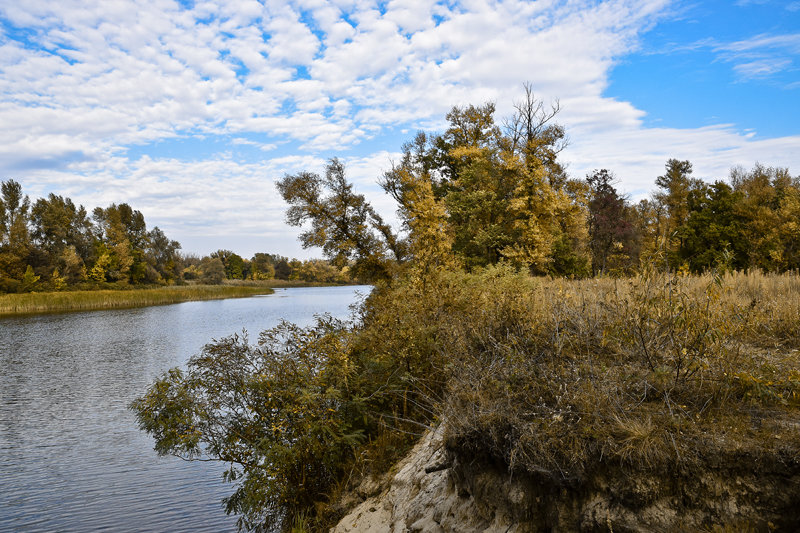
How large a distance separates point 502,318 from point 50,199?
80.0 meters

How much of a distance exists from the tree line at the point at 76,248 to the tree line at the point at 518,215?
15.8 m

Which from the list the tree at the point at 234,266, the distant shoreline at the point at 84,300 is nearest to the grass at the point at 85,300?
the distant shoreline at the point at 84,300

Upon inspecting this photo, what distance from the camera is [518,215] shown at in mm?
24609

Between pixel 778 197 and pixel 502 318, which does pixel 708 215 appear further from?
pixel 502 318

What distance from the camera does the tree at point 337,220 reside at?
28.3 metres

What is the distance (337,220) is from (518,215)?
10.6 meters

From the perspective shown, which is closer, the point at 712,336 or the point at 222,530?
the point at 712,336

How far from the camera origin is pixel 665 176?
49.4 m

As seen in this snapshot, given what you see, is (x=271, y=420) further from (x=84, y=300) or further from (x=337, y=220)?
(x=84, y=300)

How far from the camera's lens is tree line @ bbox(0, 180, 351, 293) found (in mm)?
54938

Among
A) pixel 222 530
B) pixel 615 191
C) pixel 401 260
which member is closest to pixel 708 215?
pixel 615 191

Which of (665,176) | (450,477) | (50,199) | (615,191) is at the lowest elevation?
(450,477)

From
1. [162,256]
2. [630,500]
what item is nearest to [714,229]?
[630,500]

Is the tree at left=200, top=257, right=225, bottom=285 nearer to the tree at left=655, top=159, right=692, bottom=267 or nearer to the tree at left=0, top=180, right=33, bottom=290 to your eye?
the tree at left=0, top=180, right=33, bottom=290
